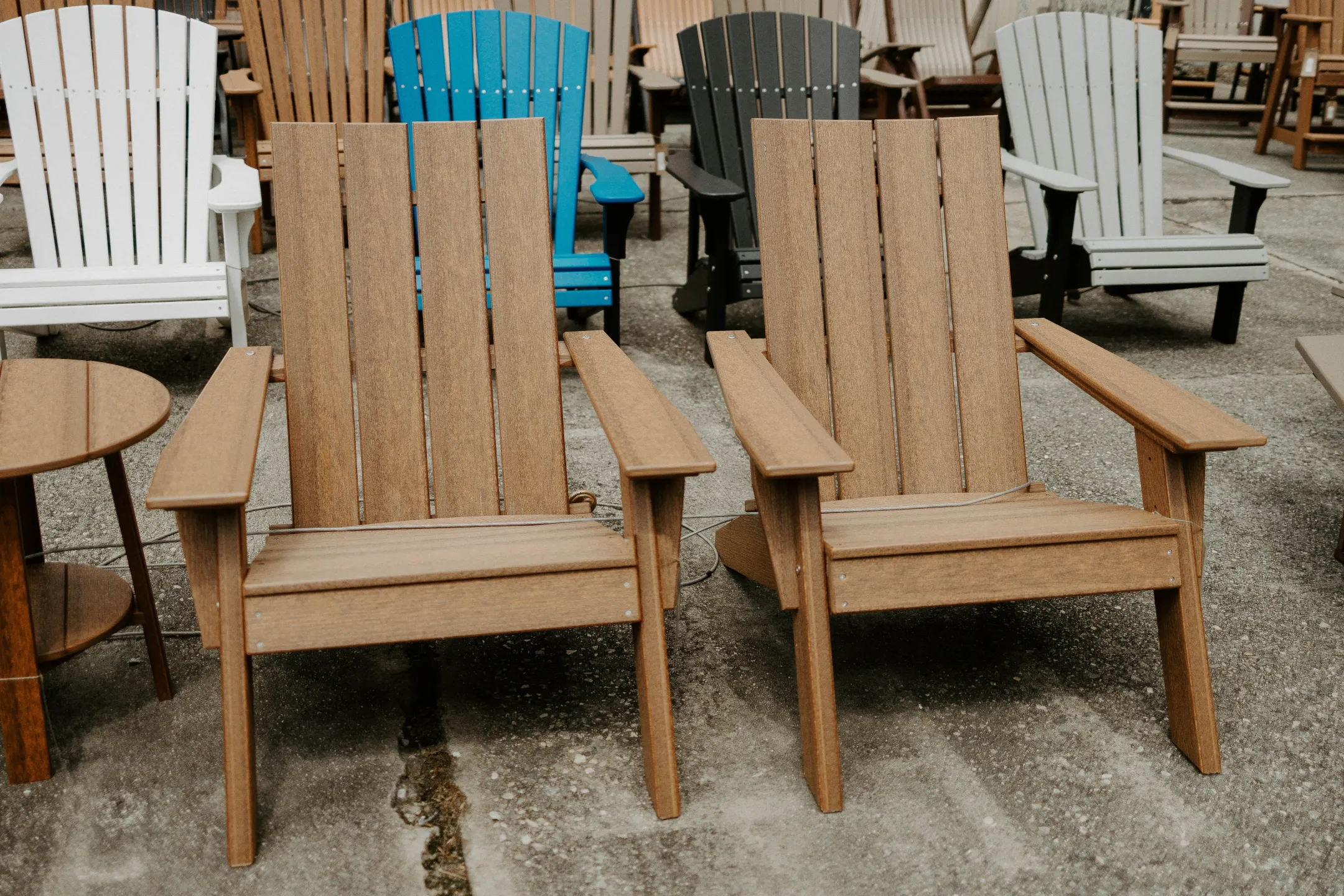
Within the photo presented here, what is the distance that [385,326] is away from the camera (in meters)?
2.39

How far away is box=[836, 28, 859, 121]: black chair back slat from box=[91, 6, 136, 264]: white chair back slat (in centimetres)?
230

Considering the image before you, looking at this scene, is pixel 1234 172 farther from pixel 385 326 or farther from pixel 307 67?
pixel 307 67

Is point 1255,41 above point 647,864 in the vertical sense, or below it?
above

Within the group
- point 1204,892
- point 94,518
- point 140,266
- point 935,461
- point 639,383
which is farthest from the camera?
point 140,266

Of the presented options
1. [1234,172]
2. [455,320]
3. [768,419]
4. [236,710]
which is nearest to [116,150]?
[455,320]

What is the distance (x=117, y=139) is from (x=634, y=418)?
268cm

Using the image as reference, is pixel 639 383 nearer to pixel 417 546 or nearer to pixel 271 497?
pixel 417 546

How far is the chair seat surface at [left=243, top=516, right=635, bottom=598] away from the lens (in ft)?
5.97

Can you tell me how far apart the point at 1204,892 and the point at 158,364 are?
350 cm

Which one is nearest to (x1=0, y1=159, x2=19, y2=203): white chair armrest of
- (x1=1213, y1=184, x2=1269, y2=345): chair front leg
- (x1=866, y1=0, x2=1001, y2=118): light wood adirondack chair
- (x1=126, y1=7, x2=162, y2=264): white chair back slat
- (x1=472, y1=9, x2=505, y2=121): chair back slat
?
(x1=126, y1=7, x2=162, y2=264): white chair back slat

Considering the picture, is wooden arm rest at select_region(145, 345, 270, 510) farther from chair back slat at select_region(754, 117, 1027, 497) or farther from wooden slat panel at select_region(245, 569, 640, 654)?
chair back slat at select_region(754, 117, 1027, 497)

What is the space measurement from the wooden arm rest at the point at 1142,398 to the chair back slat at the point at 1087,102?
204 centimetres

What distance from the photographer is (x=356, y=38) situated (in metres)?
4.73

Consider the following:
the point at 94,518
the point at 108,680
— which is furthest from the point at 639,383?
the point at 94,518
